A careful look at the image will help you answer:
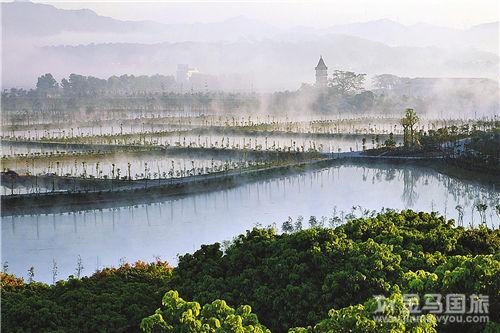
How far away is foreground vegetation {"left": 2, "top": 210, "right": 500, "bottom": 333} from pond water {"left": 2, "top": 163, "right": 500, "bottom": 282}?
3.81 meters

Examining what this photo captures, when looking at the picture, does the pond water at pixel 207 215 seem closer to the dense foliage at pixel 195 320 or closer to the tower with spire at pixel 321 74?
the dense foliage at pixel 195 320

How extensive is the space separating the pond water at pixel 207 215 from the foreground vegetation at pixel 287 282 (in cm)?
381

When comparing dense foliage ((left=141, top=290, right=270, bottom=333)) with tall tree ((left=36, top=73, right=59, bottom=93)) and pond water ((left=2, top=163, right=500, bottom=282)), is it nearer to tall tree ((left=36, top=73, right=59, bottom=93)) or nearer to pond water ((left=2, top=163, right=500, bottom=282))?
pond water ((left=2, top=163, right=500, bottom=282))

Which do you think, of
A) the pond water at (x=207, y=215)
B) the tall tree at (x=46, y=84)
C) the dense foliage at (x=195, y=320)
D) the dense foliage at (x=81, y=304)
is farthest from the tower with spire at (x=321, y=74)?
the dense foliage at (x=195, y=320)

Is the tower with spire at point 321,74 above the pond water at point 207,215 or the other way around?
above

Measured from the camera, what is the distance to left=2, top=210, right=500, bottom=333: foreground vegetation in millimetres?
5414

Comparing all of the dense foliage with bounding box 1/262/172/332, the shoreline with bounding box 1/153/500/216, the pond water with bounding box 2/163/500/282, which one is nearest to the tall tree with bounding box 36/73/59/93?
the shoreline with bounding box 1/153/500/216

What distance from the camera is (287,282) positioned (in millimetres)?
6605

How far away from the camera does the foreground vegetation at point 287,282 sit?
213 inches

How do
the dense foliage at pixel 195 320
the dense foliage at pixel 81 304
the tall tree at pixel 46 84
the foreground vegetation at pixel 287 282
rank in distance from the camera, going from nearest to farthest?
the dense foliage at pixel 195 320 < the foreground vegetation at pixel 287 282 < the dense foliage at pixel 81 304 < the tall tree at pixel 46 84

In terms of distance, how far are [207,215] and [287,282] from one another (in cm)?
824

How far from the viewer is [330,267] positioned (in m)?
6.59

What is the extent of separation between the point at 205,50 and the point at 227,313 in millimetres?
96433

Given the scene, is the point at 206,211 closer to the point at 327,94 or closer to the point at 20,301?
the point at 20,301
